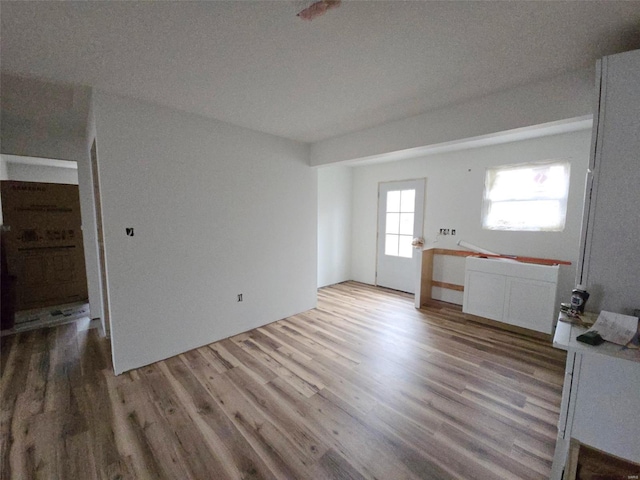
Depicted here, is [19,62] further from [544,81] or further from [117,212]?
[544,81]

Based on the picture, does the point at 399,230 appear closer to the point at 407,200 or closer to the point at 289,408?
the point at 407,200

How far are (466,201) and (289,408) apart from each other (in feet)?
12.1

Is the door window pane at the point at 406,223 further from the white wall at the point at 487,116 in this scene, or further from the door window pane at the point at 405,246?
the white wall at the point at 487,116

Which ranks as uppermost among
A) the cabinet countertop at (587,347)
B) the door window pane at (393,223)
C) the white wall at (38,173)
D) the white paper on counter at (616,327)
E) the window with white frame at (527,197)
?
the white wall at (38,173)

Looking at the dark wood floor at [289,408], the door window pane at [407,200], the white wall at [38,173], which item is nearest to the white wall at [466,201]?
the door window pane at [407,200]

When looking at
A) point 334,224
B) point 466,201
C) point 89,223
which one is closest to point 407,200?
point 466,201

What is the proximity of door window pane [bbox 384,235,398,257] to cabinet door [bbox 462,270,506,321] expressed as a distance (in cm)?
153

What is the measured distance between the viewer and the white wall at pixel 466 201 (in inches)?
124

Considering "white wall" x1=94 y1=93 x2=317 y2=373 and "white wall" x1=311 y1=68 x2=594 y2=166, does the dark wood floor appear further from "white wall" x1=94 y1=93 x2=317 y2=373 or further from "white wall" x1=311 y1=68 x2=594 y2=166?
"white wall" x1=311 y1=68 x2=594 y2=166

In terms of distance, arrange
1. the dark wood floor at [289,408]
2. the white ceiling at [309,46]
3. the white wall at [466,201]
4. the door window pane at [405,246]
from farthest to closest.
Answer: the door window pane at [405,246] < the white wall at [466,201] < the dark wood floor at [289,408] < the white ceiling at [309,46]

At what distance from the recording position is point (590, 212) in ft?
4.77

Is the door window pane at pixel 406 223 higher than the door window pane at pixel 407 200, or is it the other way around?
the door window pane at pixel 407 200

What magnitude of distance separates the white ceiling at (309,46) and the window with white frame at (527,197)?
6.36 feet

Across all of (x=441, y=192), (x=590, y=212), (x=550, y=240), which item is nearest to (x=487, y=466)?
(x=590, y=212)
